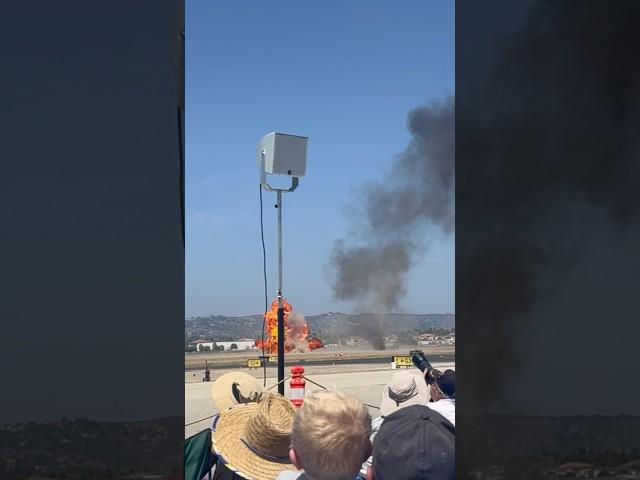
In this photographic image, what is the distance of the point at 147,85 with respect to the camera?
5.05ft

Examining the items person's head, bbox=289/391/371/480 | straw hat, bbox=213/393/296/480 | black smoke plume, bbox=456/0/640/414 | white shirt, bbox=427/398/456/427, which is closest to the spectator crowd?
person's head, bbox=289/391/371/480

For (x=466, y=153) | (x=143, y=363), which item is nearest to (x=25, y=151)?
(x=143, y=363)

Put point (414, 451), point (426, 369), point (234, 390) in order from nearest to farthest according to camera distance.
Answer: point (414, 451)
point (234, 390)
point (426, 369)

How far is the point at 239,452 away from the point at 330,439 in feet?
3.80

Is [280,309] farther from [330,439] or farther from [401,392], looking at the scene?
[330,439]

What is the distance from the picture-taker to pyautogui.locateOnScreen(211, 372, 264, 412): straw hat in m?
3.68

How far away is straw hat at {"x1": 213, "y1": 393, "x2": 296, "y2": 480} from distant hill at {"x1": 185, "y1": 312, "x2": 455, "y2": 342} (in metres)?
19.3

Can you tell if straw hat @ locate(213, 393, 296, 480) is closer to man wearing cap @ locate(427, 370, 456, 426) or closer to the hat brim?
the hat brim

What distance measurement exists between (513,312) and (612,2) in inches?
30.1

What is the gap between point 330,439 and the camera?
1454 mm

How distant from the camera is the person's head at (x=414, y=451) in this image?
1592 millimetres

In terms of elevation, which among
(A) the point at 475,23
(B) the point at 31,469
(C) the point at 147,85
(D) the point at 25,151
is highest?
(A) the point at 475,23

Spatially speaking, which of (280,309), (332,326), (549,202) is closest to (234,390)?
(280,309)

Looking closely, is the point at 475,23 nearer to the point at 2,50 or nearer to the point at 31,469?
the point at 2,50
